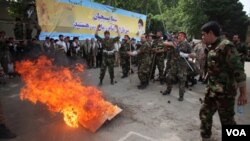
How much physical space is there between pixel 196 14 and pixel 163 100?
98.4 ft

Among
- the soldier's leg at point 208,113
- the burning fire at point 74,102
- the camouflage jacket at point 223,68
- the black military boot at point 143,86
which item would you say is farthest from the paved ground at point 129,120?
the camouflage jacket at point 223,68

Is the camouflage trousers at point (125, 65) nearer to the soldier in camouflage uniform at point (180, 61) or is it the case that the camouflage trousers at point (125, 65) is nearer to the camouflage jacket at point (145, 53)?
the camouflage jacket at point (145, 53)

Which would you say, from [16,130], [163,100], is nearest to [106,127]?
[16,130]

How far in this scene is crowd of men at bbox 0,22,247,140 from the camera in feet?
16.5

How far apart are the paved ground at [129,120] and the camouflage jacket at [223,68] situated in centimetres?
162

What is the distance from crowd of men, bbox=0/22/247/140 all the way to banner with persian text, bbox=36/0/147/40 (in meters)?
0.50

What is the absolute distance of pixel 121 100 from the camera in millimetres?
9062

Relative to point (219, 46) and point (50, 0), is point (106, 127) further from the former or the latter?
→ point (50, 0)

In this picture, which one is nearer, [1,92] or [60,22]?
[1,92]

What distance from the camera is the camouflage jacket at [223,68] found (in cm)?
488

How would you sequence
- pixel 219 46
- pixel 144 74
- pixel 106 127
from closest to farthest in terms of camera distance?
pixel 219 46, pixel 106 127, pixel 144 74

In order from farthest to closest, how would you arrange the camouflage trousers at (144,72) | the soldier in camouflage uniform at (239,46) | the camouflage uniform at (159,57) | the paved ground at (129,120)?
the soldier in camouflage uniform at (239,46) < the camouflage uniform at (159,57) < the camouflage trousers at (144,72) < the paved ground at (129,120)

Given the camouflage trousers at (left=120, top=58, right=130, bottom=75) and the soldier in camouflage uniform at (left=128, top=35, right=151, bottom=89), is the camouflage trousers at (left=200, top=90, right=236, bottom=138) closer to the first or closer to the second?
the soldier in camouflage uniform at (left=128, top=35, right=151, bottom=89)

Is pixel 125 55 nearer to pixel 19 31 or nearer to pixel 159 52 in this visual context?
pixel 159 52
